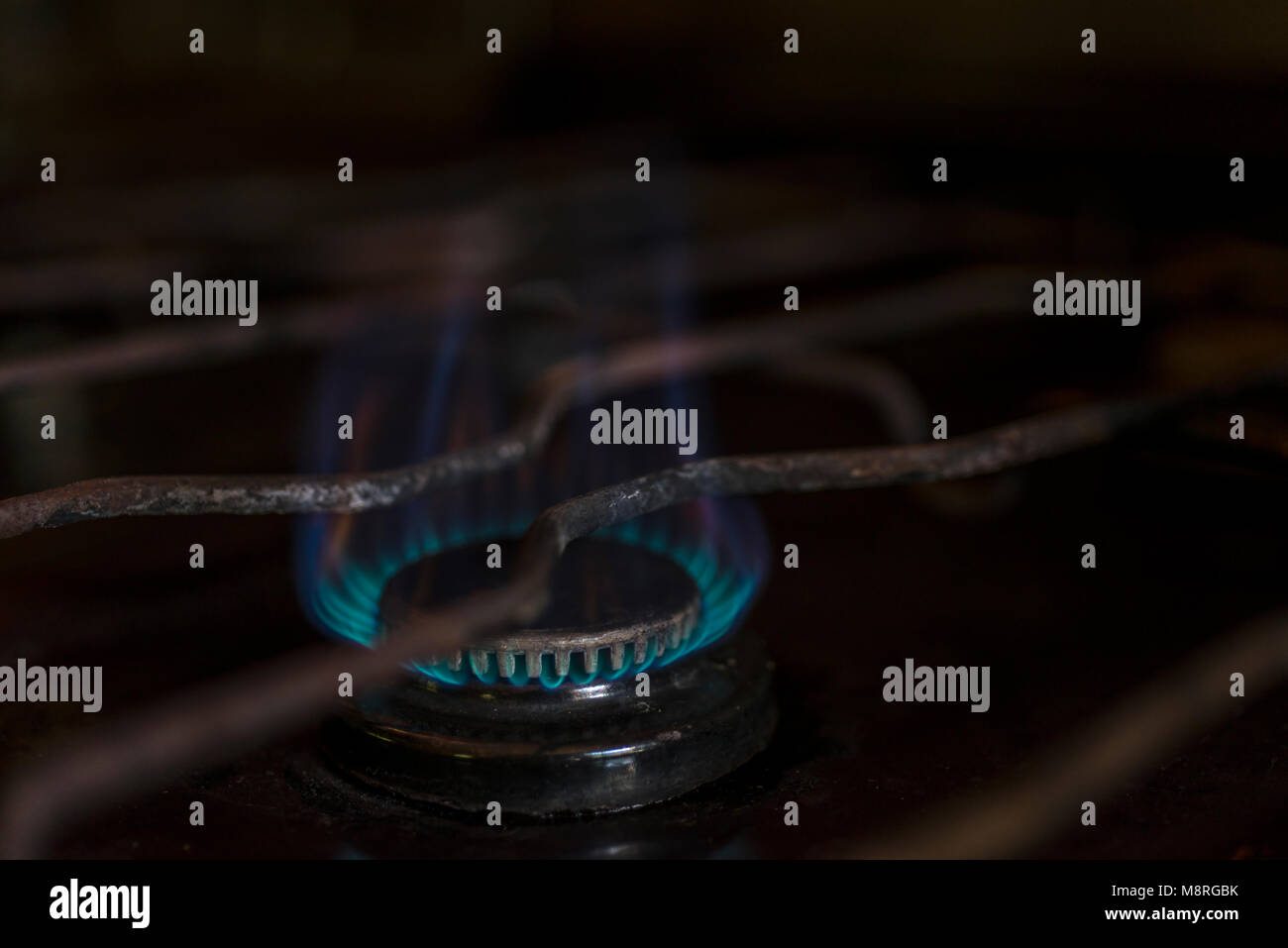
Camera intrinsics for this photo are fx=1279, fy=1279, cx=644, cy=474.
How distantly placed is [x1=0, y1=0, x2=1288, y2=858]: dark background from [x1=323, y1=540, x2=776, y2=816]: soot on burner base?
0.06ft

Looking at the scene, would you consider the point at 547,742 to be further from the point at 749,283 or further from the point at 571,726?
the point at 749,283

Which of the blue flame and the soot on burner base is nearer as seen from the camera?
the soot on burner base

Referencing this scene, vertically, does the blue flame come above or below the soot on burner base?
above

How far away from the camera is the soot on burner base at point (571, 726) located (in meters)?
0.68

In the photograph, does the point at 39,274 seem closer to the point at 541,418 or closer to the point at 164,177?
the point at 164,177

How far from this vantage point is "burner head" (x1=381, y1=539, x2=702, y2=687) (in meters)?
0.70

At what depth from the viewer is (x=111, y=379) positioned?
4.19ft

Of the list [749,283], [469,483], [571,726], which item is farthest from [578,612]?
[749,283]

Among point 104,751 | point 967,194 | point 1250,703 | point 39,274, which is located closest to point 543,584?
point 104,751

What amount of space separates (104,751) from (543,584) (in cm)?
24

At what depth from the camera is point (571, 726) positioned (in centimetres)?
70
